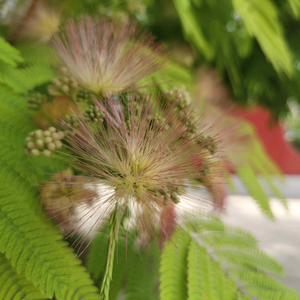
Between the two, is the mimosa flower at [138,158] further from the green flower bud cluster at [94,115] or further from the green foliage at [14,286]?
the green foliage at [14,286]

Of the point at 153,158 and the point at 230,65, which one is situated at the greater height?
the point at 230,65

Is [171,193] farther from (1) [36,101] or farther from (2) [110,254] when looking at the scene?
(1) [36,101]

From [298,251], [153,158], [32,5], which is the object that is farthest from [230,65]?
[298,251]

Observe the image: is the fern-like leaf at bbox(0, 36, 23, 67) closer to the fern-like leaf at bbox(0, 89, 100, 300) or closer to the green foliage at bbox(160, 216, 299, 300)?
the fern-like leaf at bbox(0, 89, 100, 300)

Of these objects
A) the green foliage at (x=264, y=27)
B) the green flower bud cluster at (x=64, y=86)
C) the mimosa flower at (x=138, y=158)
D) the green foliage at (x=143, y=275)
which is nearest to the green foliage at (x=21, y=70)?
the green flower bud cluster at (x=64, y=86)

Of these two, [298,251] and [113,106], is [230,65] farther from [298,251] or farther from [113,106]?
[298,251]

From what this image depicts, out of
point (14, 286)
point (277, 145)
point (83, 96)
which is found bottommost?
point (14, 286)

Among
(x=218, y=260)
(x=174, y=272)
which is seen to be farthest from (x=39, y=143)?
(x=218, y=260)

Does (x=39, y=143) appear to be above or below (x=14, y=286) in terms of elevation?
above
